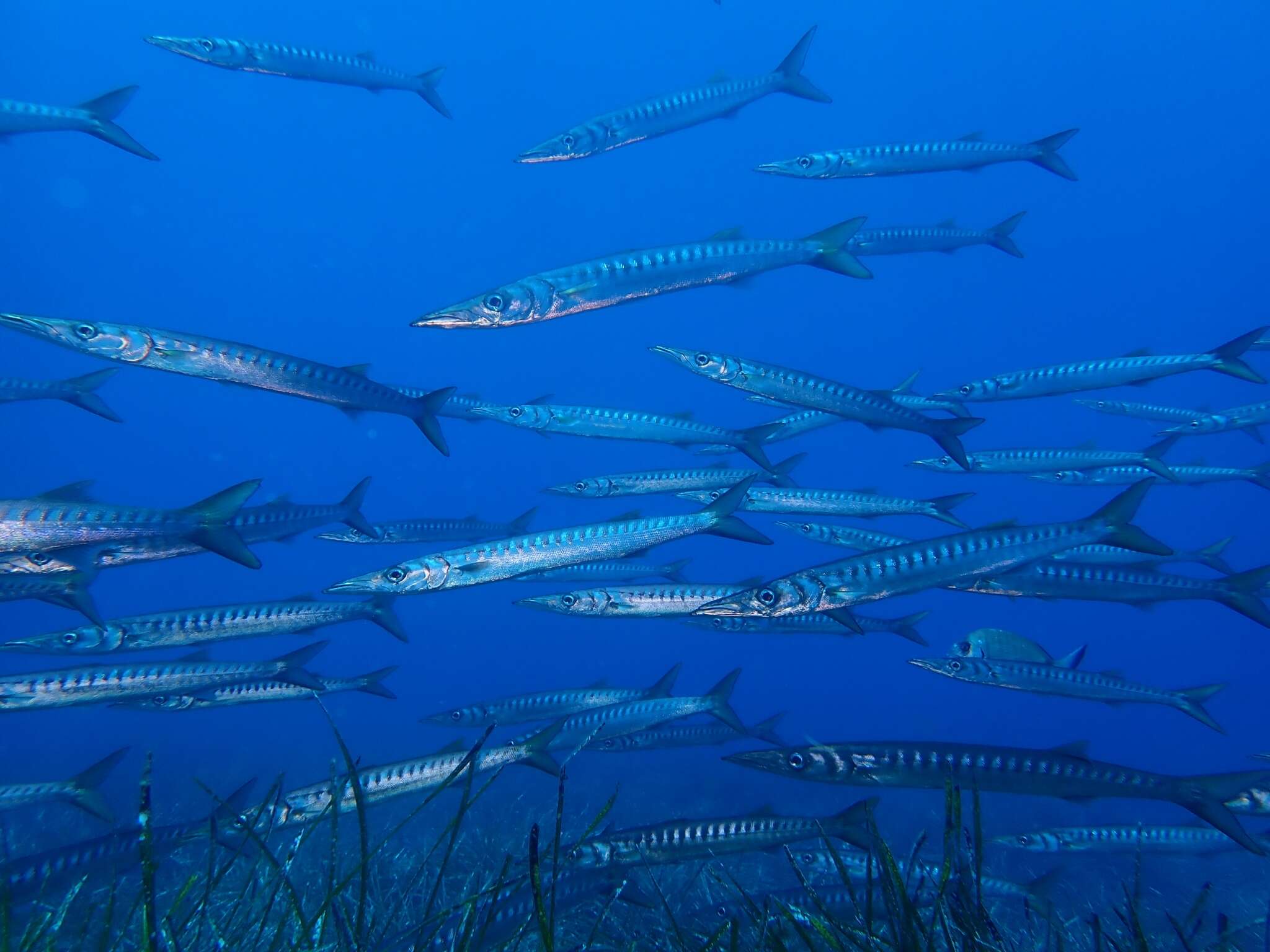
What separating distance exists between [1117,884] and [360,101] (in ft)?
241

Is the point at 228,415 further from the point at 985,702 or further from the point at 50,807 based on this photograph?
the point at 985,702

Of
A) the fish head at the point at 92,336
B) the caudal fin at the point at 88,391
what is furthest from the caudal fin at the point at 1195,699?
the caudal fin at the point at 88,391

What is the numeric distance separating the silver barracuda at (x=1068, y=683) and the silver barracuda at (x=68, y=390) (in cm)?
791

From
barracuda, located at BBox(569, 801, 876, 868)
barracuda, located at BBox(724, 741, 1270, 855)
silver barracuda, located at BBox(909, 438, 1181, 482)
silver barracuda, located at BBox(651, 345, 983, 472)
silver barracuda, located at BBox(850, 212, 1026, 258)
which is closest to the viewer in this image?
barracuda, located at BBox(724, 741, 1270, 855)

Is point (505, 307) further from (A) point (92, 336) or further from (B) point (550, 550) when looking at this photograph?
(A) point (92, 336)

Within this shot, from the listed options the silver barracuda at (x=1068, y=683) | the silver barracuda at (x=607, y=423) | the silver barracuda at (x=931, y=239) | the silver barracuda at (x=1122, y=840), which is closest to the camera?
Result: the silver barracuda at (x=1068, y=683)

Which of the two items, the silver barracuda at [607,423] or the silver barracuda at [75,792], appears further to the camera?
the silver barracuda at [607,423]

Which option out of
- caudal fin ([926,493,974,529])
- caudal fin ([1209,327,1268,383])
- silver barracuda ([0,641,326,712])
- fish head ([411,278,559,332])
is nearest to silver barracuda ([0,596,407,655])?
silver barracuda ([0,641,326,712])

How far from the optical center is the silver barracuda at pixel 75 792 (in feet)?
19.5

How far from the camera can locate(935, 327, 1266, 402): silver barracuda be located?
7285mm

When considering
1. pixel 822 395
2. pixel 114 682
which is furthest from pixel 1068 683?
pixel 114 682

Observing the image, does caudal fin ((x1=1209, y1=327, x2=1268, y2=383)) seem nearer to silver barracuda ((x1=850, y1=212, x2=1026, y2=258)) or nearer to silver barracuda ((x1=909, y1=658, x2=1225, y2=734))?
silver barracuda ((x1=850, y1=212, x2=1026, y2=258))

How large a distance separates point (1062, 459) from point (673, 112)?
20.4 feet

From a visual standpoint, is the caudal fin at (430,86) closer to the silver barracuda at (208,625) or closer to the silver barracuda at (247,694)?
the silver barracuda at (208,625)
